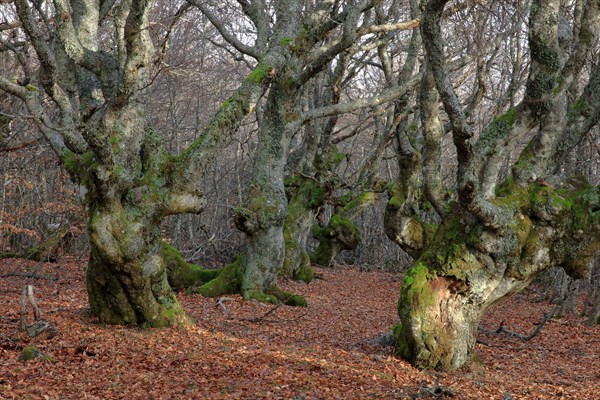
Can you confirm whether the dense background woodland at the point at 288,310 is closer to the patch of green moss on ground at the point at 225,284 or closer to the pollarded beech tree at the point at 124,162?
the pollarded beech tree at the point at 124,162

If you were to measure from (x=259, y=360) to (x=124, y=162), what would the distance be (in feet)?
9.43

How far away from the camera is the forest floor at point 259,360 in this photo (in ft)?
16.7

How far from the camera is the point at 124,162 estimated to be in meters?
6.98

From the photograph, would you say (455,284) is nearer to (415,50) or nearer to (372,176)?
(415,50)

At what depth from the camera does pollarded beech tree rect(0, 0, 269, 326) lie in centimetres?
652

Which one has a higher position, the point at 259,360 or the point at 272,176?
the point at 272,176

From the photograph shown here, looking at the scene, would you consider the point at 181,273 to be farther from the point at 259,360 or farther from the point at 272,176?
the point at 259,360

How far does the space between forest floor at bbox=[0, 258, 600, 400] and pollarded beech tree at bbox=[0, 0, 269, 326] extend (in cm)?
46

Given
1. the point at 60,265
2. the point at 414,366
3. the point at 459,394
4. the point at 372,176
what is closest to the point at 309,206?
the point at 372,176

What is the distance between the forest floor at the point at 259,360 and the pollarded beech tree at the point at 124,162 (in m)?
0.46

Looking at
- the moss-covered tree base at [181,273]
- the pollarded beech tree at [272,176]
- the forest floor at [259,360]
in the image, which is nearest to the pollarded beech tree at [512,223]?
the forest floor at [259,360]

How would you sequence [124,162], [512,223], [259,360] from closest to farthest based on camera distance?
[259,360] → [512,223] → [124,162]

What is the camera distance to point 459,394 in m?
5.35

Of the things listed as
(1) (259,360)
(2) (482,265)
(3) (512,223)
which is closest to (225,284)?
(1) (259,360)
